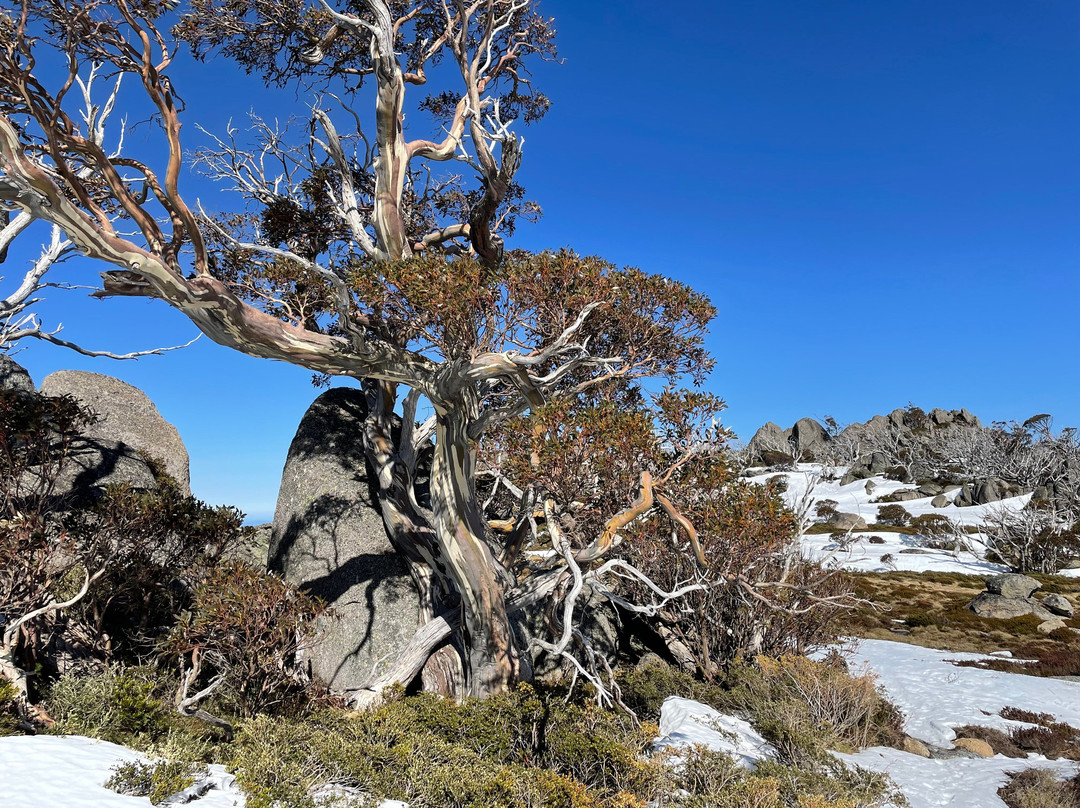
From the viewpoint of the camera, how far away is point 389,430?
13.5 metres

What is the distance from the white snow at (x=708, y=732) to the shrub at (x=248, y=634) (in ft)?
18.0

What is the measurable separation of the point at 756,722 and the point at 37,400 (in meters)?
13.1

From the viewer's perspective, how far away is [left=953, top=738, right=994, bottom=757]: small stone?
424 inches

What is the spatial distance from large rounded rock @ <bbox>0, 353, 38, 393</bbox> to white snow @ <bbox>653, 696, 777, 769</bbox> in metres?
16.7

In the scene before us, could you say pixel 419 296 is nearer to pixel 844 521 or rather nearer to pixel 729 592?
pixel 729 592

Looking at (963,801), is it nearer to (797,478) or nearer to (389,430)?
(389,430)

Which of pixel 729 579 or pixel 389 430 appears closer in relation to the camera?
pixel 729 579

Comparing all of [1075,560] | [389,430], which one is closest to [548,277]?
[389,430]

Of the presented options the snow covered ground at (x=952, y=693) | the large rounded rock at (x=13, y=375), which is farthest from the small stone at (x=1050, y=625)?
the large rounded rock at (x=13, y=375)

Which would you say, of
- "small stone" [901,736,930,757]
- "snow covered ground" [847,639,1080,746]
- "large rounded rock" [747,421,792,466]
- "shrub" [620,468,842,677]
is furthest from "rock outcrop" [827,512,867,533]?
"small stone" [901,736,930,757]

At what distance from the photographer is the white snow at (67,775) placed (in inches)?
184

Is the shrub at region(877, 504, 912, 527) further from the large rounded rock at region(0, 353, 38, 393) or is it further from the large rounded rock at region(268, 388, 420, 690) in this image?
the large rounded rock at region(0, 353, 38, 393)

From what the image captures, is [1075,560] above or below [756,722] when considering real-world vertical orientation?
above

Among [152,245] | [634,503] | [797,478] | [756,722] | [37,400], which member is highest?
[797,478]
